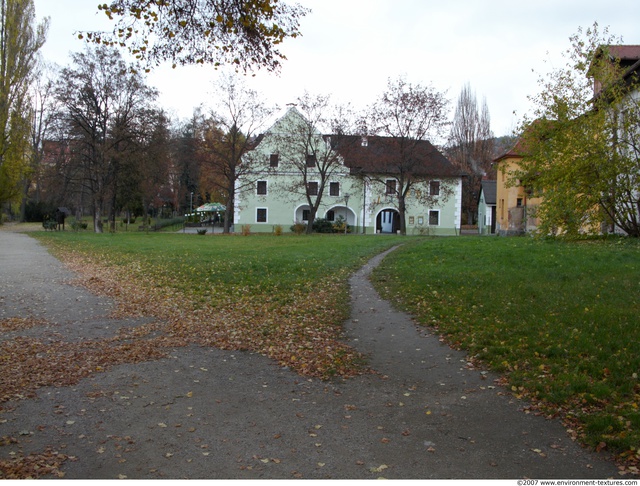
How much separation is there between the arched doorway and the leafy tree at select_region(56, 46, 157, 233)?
2847 centimetres

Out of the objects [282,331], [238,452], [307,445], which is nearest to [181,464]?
[238,452]

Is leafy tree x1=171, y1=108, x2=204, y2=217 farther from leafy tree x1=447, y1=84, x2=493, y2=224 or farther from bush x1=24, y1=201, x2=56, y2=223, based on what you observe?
leafy tree x1=447, y1=84, x2=493, y2=224

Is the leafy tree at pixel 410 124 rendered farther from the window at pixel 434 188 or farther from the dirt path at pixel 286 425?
the dirt path at pixel 286 425

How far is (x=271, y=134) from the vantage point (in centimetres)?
5322

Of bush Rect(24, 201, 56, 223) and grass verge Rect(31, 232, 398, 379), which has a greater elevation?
bush Rect(24, 201, 56, 223)

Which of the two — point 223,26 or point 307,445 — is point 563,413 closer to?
point 307,445

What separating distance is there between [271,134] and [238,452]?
5055 centimetres

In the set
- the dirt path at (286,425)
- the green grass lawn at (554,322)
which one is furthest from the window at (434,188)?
the dirt path at (286,425)

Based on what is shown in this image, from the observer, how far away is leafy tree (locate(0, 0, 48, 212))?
39.6 meters

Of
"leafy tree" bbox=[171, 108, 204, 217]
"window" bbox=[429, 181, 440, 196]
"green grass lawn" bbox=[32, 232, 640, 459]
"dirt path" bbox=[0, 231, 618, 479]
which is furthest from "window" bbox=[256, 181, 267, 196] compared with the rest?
"dirt path" bbox=[0, 231, 618, 479]

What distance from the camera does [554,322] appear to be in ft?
26.3

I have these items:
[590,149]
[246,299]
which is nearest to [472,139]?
[590,149]

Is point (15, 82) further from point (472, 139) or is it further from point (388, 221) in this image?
point (472, 139)

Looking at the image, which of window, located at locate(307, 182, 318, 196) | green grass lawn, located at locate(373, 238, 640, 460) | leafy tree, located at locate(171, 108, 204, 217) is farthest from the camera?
leafy tree, located at locate(171, 108, 204, 217)
